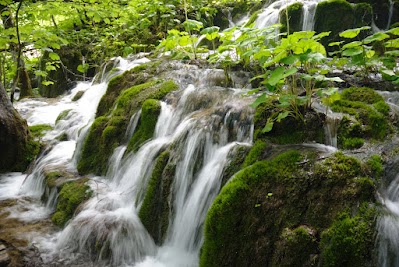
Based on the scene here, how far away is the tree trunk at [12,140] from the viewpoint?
619 cm

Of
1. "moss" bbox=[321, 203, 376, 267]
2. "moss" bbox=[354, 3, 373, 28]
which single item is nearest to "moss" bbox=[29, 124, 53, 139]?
"moss" bbox=[321, 203, 376, 267]

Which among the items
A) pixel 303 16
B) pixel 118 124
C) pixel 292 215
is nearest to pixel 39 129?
pixel 118 124

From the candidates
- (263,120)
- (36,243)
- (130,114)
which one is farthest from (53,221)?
(263,120)

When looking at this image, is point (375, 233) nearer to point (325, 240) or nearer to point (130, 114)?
point (325, 240)

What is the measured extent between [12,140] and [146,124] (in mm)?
3144

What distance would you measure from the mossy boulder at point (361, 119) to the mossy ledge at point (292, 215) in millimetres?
586

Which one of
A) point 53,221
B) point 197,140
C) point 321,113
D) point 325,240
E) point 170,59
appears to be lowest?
point 53,221

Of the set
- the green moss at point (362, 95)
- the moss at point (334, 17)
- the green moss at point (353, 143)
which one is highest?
the moss at point (334, 17)

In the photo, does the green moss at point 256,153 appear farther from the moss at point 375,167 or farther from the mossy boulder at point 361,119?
the moss at point 375,167

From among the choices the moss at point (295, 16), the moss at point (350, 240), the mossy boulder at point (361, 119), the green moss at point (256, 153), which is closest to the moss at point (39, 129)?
the green moss at point (256, 153)

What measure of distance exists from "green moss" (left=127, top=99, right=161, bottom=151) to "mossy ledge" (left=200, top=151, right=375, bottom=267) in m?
2.18

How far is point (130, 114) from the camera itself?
217 inches

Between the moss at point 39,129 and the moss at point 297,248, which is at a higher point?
the moss at point 39,129

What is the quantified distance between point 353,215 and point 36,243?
11.3ft
